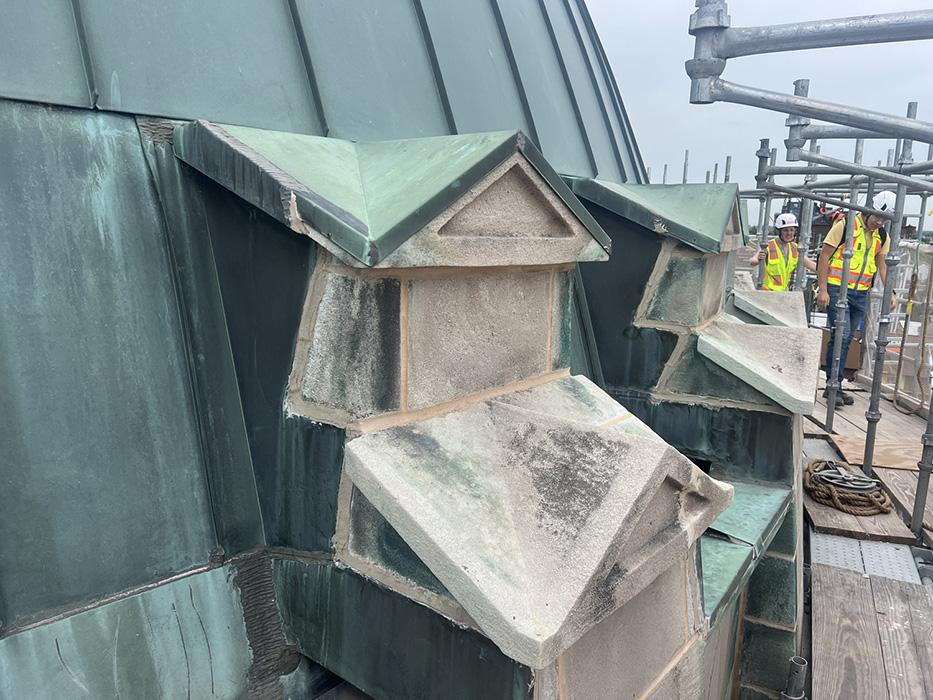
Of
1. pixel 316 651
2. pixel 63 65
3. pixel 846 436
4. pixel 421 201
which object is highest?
pixel 63 65

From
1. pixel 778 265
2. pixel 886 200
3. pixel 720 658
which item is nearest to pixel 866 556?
pixel 720 658

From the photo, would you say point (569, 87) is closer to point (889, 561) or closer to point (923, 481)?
point (923, 481)

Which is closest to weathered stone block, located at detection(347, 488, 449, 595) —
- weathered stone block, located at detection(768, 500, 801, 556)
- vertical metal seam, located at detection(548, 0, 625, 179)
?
weathered stone block, located at detection(768, 500, 801, 556)

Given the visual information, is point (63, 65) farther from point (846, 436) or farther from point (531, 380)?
point (846, 436)

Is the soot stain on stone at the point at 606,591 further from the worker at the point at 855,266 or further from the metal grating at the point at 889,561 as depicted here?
the worker at the point at 855,266

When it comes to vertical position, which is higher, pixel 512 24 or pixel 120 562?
pixel 512 24

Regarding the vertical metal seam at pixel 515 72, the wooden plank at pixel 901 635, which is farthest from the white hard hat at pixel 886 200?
the vertical metal seam at pixel 515 72

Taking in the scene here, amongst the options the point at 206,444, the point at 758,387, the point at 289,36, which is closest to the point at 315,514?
the point at 206,444

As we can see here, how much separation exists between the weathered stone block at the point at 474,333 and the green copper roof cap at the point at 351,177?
0.20m

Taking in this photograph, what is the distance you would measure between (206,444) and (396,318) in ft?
2.03

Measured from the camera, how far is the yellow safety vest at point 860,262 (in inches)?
322

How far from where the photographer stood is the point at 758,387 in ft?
9.80

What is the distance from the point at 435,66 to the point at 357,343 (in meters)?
1.60

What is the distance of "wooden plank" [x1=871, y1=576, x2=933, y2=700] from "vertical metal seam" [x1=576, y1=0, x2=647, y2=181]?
302 centimetres
